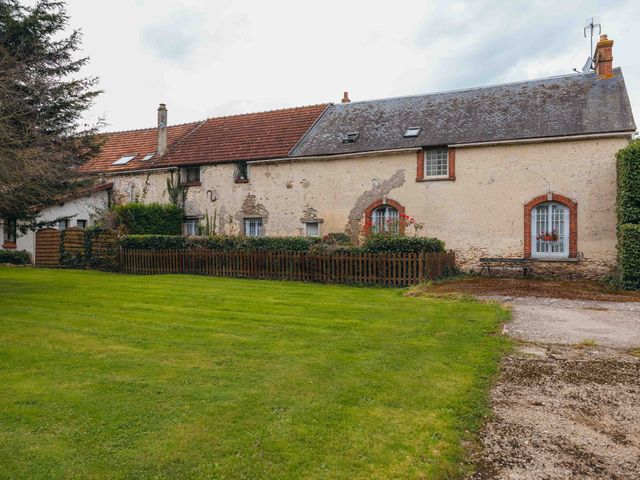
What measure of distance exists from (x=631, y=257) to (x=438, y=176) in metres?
7.85

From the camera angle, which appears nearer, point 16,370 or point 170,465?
point 170,465

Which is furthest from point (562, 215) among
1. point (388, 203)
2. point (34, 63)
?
point (34, 63)

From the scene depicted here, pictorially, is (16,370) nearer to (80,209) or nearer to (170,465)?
(170,465)

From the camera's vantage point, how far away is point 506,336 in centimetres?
774

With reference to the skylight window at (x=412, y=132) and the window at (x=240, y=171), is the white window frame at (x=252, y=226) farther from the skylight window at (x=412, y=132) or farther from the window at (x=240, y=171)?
the skylight window at (x=412, y=132)

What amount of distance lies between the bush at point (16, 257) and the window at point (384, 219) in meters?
17.4

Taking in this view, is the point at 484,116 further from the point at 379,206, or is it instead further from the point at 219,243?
the point at 219,243

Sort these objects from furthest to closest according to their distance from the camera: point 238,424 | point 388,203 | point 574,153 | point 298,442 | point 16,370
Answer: point 388,203 < point 574,153 < point 16,370 < point 238,424 < point 298,442

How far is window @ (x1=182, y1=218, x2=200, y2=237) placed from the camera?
82.1 feet

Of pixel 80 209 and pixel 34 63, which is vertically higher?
pixel 34 63

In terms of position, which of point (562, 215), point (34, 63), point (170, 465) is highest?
point (34, 63)

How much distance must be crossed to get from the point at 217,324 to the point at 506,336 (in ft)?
15.9

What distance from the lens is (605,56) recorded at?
63.8 ft

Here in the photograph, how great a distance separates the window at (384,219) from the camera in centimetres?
2033
